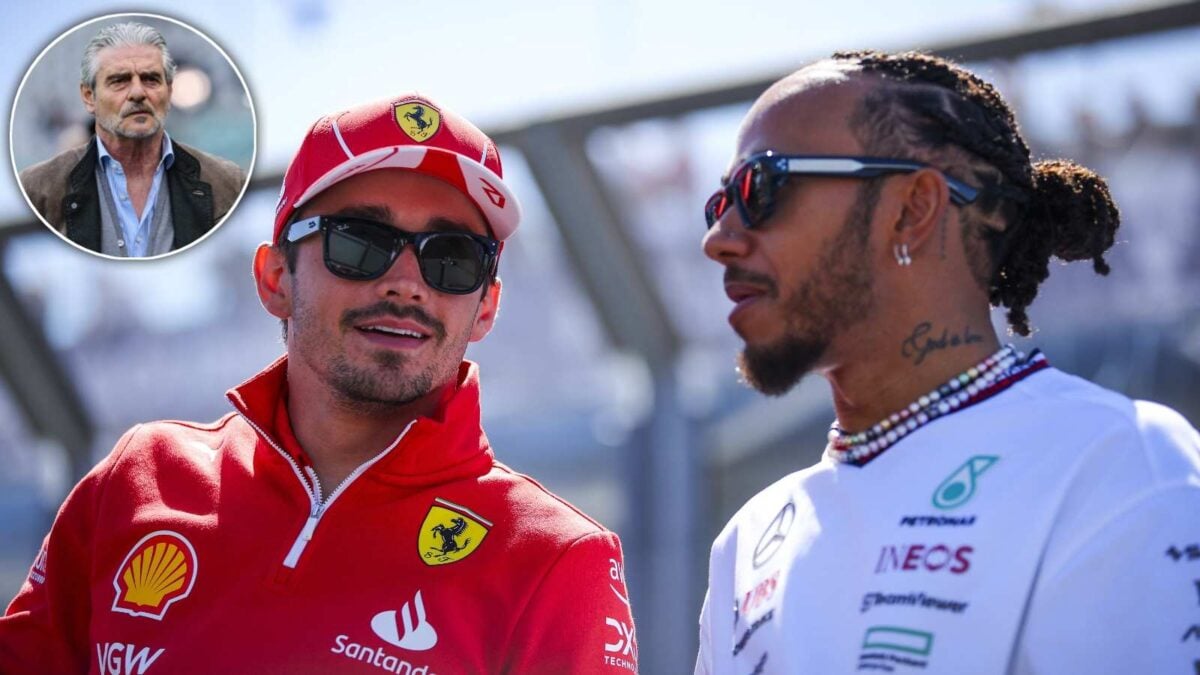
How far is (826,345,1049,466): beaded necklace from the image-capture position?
242 cm

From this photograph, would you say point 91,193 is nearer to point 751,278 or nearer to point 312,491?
point 312,491

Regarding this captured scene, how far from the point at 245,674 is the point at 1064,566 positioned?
1.45 meters

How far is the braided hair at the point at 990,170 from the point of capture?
2553mm

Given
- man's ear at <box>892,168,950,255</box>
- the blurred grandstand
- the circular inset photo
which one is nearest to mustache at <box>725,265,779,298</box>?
man's ear at <box>892,168,950,255</box>

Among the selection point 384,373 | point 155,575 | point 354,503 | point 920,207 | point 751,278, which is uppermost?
point 920,207

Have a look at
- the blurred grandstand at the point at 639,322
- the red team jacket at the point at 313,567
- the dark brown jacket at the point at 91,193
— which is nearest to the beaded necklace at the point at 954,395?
the red team jacket at the point at 313,567

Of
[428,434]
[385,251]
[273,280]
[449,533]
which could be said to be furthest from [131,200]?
[449,533]

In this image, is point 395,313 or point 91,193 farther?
point 91,193

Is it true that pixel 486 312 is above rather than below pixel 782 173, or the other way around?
below

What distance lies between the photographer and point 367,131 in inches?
116

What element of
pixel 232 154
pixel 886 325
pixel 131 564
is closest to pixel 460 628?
pixel 131 564

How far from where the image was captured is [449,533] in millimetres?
2752

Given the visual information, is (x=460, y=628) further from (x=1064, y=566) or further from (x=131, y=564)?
(x=1064, y=566)

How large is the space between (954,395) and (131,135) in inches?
75.9
